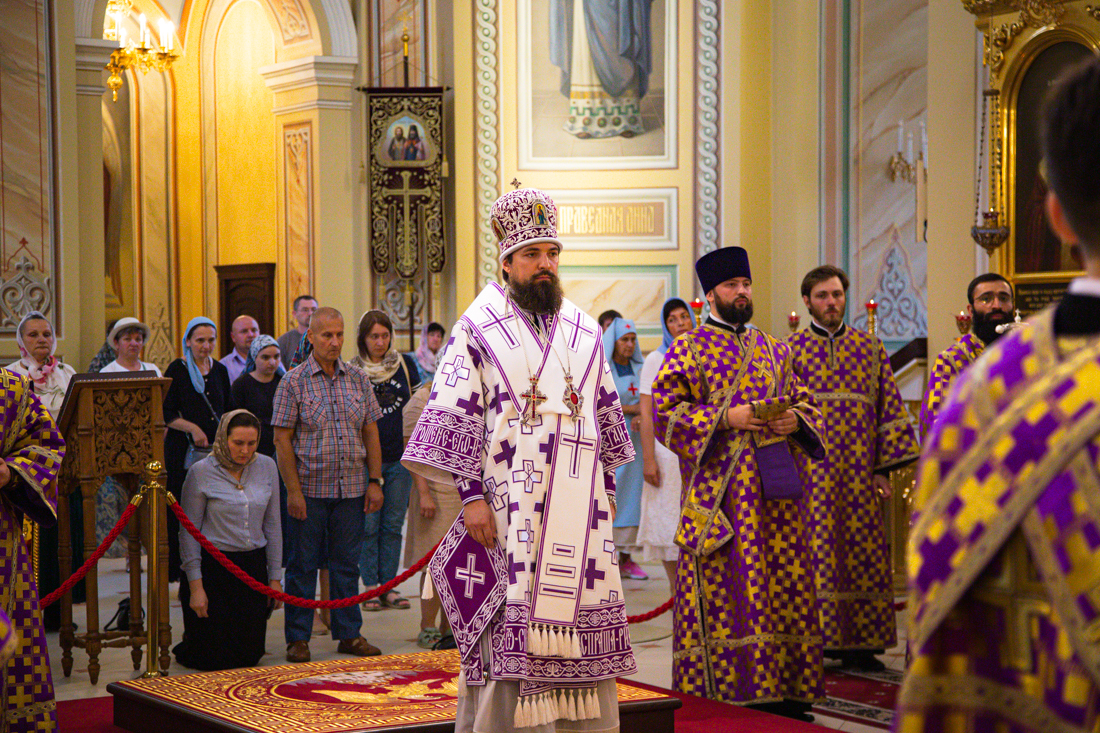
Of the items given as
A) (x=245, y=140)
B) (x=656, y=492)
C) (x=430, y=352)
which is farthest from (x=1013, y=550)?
(x=245, y=140)

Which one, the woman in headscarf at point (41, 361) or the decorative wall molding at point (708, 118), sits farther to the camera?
the decorative wall molding at point (708, 118)

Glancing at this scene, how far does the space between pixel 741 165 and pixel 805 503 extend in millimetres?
7050

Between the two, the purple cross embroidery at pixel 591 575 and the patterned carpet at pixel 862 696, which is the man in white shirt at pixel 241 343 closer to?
the patterned carpet at pixel 862 696

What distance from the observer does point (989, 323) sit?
18.5 feet

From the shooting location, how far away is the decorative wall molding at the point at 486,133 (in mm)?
11711

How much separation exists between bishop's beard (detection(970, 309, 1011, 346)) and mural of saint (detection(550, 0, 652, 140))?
6.57 metres

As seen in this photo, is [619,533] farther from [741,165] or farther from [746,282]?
[741,165]

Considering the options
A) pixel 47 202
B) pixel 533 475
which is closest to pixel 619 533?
pixel 533 475

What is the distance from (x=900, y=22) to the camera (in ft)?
38.4

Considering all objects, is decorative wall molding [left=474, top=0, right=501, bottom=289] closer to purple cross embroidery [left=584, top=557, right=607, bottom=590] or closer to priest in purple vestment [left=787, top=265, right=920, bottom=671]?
priest in purple vestment [left=787, top=265, right=920, bottom=671]

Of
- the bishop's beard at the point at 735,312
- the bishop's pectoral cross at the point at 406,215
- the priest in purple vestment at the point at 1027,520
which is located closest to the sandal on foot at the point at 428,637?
the bishop's beard at the point at 735,312

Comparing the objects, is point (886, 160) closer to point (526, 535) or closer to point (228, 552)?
point (228, 552)

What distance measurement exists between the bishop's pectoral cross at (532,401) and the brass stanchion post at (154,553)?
236 cm

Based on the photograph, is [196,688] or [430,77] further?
[430,77]
